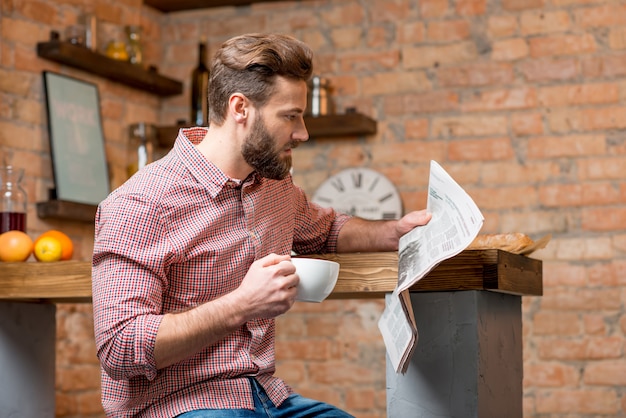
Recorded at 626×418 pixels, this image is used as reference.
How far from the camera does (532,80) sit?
347 cm

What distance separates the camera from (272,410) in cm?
163

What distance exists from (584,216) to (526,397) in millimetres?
703

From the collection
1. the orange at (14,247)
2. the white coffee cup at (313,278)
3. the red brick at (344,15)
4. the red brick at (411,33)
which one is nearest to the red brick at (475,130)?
the red brick at (411,33)

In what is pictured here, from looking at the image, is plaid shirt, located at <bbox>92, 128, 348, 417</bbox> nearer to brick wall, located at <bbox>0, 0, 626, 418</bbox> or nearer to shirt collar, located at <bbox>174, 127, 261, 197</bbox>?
shirt collar, located at <bbox>174, 127, 261, 197</bbox>

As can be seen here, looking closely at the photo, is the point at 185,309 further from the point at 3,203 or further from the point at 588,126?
the point at 588,126

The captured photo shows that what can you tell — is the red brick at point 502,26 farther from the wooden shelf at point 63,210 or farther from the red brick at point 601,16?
the wooden shelf at point 63,210

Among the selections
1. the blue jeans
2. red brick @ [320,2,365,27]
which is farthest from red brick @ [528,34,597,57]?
the blue jeans

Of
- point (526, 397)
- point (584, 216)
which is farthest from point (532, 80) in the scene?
point (526, 397)

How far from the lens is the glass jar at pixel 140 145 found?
3.66 metres

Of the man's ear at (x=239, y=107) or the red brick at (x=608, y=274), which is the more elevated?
the man's ear at (x=239, y=107)

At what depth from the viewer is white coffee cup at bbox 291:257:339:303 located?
4.73 ft

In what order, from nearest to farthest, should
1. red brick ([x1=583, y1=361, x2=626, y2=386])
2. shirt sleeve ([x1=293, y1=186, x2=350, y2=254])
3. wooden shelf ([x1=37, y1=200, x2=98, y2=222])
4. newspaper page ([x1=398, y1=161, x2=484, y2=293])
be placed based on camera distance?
newspaper page ([x1=398, y1=161, x2=484, y2=293]) < shirt sleeve ([x1=293, y1=186, x2=350, y2=254]) < wooden shelf ([x1=37, y1=200, x2=98, y2=222]) < red brick ([x1=583, y1=361, x2=626, y2=386])

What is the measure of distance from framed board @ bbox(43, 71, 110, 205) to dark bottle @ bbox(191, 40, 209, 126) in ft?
1.42

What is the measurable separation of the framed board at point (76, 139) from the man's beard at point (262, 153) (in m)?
1.76
